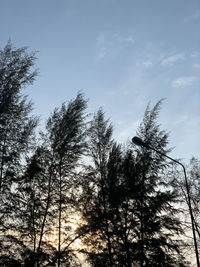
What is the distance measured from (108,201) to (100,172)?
1.95 m

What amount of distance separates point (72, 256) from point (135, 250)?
3725mm

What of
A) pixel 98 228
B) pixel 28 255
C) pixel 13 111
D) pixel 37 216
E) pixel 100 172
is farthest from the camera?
pixel 100 172

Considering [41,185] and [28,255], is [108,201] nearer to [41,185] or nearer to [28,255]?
[41,185]

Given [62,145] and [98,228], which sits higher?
[62,145]

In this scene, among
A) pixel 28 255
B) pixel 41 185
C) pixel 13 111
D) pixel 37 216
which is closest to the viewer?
pixel 13 111

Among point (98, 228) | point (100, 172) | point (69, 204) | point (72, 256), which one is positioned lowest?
point (72, 256)

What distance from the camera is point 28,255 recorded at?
10.8m

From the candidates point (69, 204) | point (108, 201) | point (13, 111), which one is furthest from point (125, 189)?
point (13, 111)

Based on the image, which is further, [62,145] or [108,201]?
[108,201]

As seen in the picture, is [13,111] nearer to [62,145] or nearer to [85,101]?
[62,145]

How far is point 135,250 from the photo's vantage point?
1308 cm

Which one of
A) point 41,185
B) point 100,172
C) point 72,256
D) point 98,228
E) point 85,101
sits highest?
point 85,101

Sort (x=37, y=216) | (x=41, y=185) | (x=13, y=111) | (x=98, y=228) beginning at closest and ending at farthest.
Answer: (x=13, y=111), (x=37, y=216), (x=41, y=185), (x=98, y=228)

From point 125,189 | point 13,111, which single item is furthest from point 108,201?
point 13,111
